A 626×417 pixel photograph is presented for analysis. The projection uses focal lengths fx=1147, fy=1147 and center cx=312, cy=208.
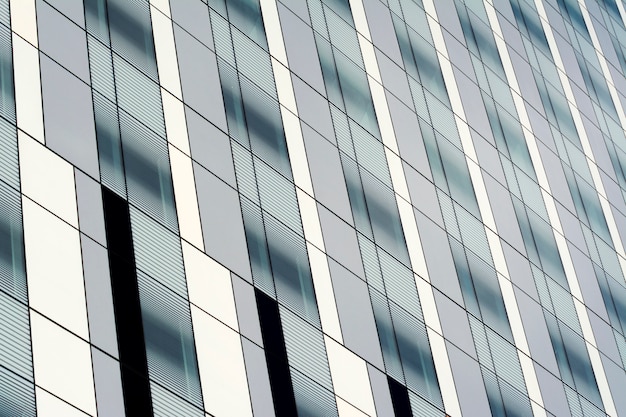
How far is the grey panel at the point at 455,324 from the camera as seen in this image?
39.9 meters

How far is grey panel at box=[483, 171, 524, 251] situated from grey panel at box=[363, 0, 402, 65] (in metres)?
6.47

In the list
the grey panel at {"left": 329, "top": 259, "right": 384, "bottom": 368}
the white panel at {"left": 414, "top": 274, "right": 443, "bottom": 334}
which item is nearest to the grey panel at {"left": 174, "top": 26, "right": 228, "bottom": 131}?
the grey panel at {"left": 329, "top": 259, "right": 384, "bottom": 368}

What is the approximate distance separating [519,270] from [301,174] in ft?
40.3

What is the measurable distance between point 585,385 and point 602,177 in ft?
47.4

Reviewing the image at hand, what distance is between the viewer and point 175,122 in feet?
112

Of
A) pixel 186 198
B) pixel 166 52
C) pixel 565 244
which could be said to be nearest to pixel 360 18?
pixel 166 52

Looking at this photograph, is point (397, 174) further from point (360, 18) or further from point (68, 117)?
point (68, 117)

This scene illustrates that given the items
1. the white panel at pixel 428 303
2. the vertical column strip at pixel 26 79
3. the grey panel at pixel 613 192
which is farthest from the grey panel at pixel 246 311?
the grey panel at pixel 613 192

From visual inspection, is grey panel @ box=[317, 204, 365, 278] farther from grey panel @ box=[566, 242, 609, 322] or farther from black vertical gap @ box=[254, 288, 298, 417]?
grey panel @ box=[566, 242, 609, 322]

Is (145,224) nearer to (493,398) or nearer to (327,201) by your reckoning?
(327,201)

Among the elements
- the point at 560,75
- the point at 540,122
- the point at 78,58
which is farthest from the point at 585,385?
the point at 78,58

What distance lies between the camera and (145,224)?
101 feet

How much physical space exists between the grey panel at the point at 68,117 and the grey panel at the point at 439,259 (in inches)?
588

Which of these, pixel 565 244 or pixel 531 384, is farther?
pixel 565 244
